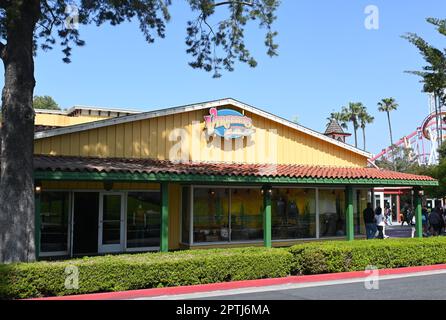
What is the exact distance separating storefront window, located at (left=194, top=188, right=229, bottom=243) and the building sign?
215 cm

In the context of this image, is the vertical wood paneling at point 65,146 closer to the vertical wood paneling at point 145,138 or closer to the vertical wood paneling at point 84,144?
the vertical wood paneling at point 84,144

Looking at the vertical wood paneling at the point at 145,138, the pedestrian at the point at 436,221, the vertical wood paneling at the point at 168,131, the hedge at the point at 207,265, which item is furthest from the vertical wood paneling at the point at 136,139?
the pedestrian at the point at 436,221

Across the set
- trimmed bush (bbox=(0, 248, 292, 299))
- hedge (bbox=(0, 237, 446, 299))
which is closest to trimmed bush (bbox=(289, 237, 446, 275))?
hedge (bbox=(0, 237, 446, 299))

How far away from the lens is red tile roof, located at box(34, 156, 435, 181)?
1216 centimetres

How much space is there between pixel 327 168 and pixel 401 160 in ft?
146

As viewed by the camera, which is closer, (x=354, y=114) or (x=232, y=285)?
(x=232, y=285)

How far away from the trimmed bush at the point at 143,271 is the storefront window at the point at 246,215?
5.34 metres

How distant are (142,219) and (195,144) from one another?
3.32 m

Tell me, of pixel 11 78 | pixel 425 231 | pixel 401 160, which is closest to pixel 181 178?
pixel 11 78

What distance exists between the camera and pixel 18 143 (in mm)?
9766

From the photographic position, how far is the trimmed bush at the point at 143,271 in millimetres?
8617

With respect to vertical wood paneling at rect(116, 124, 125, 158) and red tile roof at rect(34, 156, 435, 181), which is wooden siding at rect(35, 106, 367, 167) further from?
red tile roof at rect(34, 156, 435, 181)

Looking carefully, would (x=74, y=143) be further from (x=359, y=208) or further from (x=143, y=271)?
(x=359, y=208)

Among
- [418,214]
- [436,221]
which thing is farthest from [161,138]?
[436,221]
